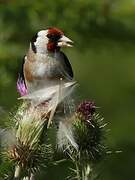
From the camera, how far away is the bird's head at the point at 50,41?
11.4 feet

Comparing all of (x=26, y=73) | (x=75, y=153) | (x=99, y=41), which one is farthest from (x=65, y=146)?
(x=99, y=41)

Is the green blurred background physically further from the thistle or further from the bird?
the thistle

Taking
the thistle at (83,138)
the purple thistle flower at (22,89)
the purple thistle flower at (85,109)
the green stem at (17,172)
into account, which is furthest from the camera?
the purple thistle flower at (22,89)

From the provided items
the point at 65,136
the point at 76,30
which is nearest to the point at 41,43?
the point at 65,136

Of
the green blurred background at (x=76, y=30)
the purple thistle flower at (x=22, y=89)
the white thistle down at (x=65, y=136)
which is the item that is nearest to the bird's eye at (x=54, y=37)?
the purple thistle flower at (x=22, y=89)

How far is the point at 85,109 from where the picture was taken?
291 cm

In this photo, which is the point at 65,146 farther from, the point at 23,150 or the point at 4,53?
the point at 4,53

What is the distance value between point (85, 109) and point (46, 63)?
0.64m

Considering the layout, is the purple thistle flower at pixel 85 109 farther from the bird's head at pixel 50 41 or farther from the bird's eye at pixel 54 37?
the bird's eye at pixel 54 37

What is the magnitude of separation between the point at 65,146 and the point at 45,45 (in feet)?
2.95

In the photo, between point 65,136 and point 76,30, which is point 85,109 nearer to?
point 65,136

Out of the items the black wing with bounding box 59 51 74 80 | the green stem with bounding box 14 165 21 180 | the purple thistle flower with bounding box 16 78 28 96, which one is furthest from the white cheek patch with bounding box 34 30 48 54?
the green stem with bounding box 14 165 21 180

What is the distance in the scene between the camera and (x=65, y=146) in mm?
2799

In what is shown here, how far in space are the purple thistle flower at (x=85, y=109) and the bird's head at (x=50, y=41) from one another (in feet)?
1.66
